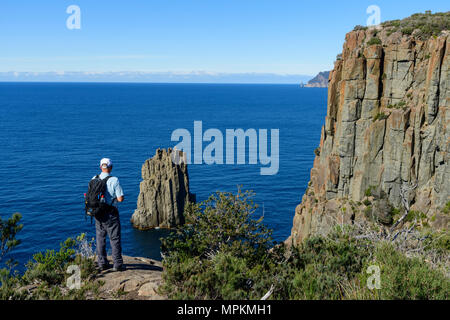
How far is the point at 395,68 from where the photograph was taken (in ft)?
152

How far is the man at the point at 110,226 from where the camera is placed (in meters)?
12.6

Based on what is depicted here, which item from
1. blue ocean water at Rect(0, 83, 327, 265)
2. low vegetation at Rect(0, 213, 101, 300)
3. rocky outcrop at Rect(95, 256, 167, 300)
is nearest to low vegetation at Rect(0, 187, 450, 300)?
low vegetation at Rect(0, 213, 101, 300)

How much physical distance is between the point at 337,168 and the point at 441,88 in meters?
14.9

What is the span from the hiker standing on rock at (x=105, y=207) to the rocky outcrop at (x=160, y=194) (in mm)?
49908

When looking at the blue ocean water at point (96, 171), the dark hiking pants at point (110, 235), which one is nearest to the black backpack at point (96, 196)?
the dark hiking pants at point (110, 235)

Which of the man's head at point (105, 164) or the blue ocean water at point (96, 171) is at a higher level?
the man's head at point (105, 164)

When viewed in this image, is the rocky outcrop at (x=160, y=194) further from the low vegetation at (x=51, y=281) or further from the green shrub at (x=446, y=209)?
the low vegetation at (x=51, y=281)

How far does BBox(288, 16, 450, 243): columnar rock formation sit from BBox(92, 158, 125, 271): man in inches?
1225

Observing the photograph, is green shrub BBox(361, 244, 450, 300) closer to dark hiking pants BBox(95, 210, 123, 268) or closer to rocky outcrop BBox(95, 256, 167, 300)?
rocky outcrop BBox(95, 256, 167, 300)

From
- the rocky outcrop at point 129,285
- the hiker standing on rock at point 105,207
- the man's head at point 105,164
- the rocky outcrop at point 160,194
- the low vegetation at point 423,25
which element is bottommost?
the rocky outcrop at point 160,194

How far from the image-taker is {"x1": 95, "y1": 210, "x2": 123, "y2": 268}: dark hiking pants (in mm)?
12859

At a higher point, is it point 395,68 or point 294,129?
point 395,68
